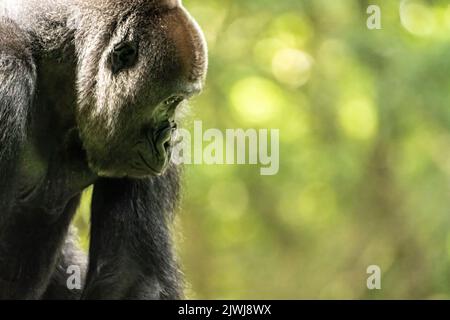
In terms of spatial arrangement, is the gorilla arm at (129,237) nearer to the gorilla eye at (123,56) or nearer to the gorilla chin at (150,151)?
the gorilla chin at (150,151)

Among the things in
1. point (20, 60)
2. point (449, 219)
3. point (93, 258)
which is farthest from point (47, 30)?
point (449, 219)

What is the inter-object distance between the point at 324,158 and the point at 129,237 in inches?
245

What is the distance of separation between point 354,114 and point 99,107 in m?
7.08

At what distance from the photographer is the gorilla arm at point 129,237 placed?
643 centimetres

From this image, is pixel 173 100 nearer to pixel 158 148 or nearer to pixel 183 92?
pixel 183 92

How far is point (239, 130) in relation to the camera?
11.7m

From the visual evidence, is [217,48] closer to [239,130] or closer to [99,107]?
[239,130]

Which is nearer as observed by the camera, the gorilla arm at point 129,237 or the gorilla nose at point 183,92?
the gorilla nose at point 183,92

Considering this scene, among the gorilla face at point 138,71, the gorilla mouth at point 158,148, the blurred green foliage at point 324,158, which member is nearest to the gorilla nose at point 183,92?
the gorilla face at point 138,71

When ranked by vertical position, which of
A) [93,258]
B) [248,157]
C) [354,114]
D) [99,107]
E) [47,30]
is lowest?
[93,258]

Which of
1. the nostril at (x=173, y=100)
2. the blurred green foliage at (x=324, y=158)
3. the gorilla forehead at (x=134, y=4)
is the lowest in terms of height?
the nostril at (x=173, y=100)

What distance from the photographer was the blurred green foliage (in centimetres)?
1117

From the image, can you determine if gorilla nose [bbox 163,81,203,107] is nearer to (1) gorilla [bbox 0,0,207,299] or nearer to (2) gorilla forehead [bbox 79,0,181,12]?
(1) gorilla [bbox 0,0,207,299]

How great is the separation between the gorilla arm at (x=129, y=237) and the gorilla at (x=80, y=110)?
1 cm
